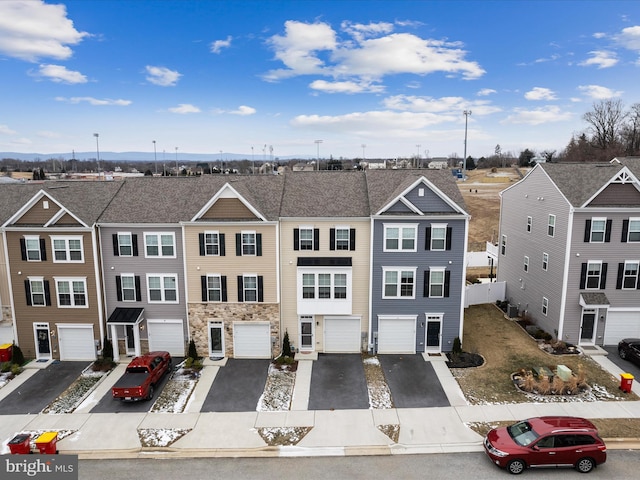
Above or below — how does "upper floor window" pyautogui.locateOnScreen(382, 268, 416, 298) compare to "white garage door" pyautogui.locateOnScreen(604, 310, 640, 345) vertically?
above

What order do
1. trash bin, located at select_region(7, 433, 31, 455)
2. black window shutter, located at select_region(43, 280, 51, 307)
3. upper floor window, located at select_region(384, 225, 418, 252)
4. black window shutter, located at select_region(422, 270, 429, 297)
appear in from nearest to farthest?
trash bin, located at select_region(7, 433, 31, 455)
upper floor window, located at select_region(384, 225, 418, 252)
black window shutter, located at select_region(422, 270, 429, 297)
black window shutter, located at select_region(43, 280, 51, 307)

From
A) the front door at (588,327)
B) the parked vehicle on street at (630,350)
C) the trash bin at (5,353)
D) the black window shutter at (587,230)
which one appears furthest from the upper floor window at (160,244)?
the parked vehicle on street at (630,350)

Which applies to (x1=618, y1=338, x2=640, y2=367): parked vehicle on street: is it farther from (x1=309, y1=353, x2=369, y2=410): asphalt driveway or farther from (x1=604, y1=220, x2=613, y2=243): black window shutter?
(x1=309, y1=353, x2=369, y2=410): asphalt driveway

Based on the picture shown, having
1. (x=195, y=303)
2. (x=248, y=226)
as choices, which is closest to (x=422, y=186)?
(x=248, y=226)

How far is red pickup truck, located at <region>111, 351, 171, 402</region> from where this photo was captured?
2137 cm

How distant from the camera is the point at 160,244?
2642 centimetres

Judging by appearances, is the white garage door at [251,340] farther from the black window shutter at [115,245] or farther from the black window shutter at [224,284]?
the black window shutter at [115,245]

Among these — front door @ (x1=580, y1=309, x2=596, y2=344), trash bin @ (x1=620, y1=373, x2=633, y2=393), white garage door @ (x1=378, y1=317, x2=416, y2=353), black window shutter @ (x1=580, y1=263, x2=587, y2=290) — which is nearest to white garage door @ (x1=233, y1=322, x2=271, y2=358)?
white garage door @ (x1=378, y1=317, x2=416, y2=353)

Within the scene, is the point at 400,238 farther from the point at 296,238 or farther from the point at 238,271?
the point at 238,271

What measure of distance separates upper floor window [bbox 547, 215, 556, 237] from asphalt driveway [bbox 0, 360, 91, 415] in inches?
1201

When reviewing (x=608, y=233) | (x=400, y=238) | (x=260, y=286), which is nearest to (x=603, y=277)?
(x=608, y=233)

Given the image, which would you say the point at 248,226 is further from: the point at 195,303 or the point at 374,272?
the point at 374,272

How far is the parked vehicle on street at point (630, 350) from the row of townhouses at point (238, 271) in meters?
9.68

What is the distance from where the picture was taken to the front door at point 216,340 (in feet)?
87.7
